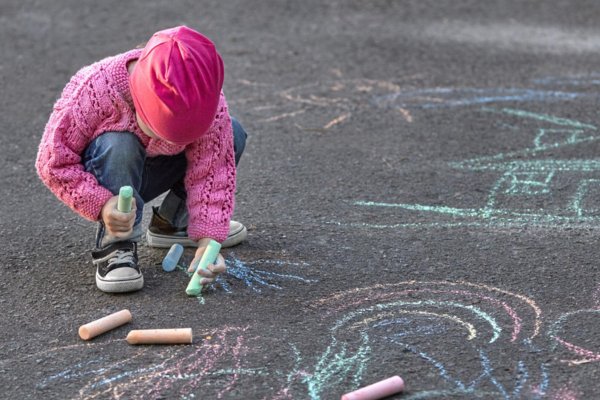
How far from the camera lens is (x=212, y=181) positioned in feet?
10.6

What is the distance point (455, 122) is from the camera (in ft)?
15.1

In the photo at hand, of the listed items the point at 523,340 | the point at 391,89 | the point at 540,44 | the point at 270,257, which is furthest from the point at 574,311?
the point at 540,44

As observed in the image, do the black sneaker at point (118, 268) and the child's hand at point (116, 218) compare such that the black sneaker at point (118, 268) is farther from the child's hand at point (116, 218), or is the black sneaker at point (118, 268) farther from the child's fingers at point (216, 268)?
the child's fingers at point (216, 268)

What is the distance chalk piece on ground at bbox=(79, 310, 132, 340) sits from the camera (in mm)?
2816

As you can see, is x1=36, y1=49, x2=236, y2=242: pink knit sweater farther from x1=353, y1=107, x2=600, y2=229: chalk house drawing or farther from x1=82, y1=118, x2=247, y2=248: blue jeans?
x1=353, y1=107, x2=600, y2=229: chalk house drawing

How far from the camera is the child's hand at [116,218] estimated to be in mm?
3062

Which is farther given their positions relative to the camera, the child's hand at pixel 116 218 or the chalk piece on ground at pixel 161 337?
the child's hand at pixel 116 218

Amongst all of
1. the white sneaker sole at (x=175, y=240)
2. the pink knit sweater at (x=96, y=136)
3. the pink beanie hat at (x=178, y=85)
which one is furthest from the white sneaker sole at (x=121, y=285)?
the pink beanie hat at (x=178, y=85)

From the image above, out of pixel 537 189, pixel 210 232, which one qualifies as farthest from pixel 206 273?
pixel 537 189

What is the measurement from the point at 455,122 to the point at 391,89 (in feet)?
1.75

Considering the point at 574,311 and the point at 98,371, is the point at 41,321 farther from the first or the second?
the point at 574,311

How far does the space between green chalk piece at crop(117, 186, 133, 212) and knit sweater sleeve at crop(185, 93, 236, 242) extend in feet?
0.80

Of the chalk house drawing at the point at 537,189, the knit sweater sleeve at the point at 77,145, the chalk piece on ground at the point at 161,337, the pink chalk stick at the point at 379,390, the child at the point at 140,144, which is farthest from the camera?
the chalk house drawing at the point at 537,189

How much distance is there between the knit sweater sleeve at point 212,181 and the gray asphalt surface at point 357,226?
18 cm
